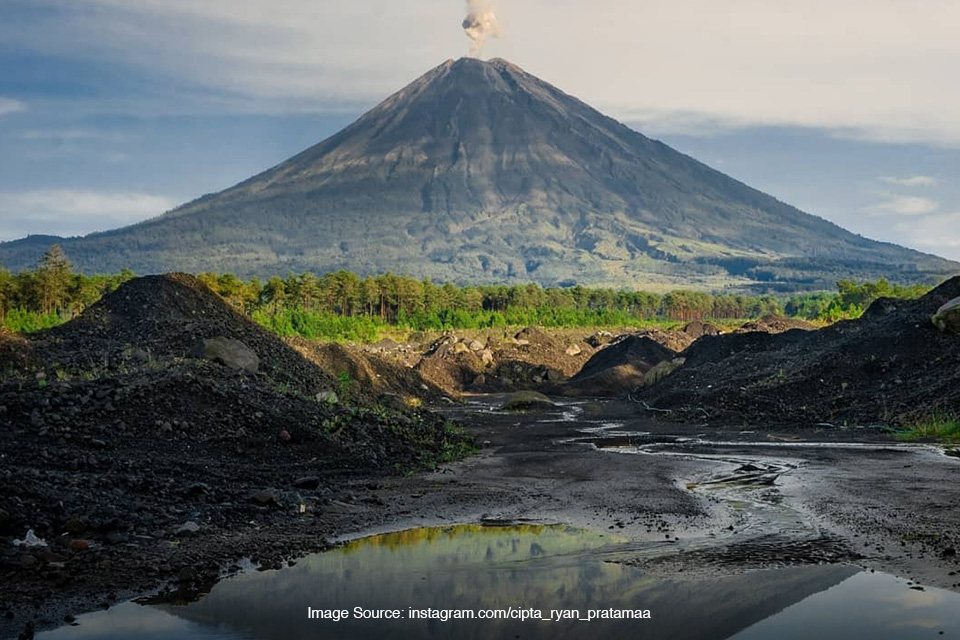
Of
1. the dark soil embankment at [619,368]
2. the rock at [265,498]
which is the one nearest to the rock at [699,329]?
the dark soil embankment at [619,368]

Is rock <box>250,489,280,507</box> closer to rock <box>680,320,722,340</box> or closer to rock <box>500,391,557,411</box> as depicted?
rock <box>500,391,557,411</box>

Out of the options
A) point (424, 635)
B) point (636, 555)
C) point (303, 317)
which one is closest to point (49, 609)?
point (424, 635)

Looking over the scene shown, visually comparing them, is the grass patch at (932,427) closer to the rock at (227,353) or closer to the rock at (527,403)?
the rock at (227,353)

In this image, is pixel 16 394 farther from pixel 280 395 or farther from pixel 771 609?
pixel 771 609

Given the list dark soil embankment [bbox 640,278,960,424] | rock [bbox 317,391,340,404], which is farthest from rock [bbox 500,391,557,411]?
rock [bbox 317,391,340,404]

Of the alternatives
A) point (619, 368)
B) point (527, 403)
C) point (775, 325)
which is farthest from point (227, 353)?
point (775, 325)
